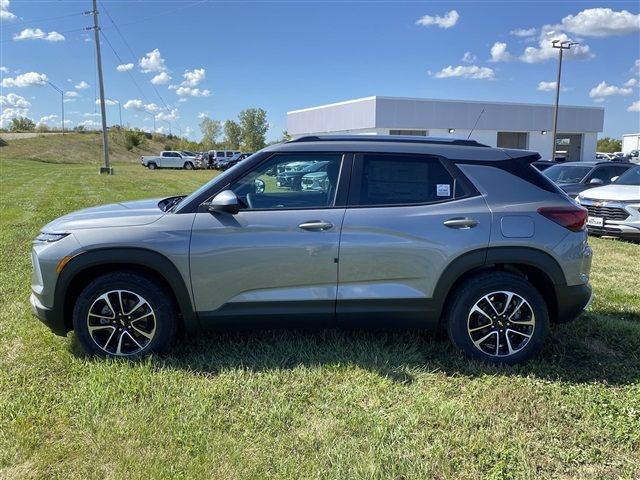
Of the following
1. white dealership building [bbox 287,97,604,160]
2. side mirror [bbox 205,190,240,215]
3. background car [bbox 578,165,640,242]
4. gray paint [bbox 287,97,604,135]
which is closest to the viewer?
Answer: side mirror [bbox 205,190,240,215]

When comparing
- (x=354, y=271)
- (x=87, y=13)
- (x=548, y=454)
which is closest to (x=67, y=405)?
(x=354, y=271)

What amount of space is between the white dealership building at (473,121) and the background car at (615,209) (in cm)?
3461

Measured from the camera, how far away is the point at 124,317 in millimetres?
3789

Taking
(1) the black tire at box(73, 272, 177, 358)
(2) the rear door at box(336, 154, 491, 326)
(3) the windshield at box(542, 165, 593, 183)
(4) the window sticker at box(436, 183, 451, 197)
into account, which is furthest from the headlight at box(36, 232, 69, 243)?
(3) the windshield at box(542, 165, 593, 183)

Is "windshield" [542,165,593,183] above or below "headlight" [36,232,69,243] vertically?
above

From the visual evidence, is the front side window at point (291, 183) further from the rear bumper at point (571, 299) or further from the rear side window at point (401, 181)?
the rear bumper at point (571, 299)

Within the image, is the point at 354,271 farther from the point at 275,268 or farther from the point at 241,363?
the point at 241,363

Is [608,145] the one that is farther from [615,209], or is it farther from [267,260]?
[267,260]

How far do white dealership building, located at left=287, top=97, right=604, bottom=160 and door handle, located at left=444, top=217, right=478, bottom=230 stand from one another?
41.2 meters

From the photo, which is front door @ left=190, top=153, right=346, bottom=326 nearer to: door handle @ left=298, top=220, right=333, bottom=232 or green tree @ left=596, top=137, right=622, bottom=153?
door handle @ left=298, top=220, right=333, bottom=232

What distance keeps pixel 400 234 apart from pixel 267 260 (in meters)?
1.01

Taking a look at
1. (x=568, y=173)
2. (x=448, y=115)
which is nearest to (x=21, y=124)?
(x=448, y=115)

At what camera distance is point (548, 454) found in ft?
9.20

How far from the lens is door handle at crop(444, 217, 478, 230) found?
3.71m
